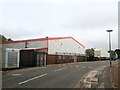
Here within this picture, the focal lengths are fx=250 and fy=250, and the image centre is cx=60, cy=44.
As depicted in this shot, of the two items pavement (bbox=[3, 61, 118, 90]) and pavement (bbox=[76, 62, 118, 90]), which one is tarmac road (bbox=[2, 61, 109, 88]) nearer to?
pavement (bbox=[3, 61, 118, 90])

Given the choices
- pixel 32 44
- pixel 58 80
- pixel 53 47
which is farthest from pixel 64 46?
pixel 58 80

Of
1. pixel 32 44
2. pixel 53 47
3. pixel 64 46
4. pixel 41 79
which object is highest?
pixel 32 44

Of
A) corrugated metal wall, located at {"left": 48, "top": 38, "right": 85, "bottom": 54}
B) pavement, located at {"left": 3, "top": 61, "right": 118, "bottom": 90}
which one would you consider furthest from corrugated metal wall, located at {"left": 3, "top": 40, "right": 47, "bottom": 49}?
pavement, located at {"left": 3, "top": 61, "right": 118, "bottom": 90}

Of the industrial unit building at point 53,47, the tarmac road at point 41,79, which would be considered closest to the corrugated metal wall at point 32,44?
the industrial unit building at point 53,47

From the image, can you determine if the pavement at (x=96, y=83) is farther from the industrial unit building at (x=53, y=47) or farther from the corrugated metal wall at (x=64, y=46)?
the corrugated metal wall at (x=64, y=46)

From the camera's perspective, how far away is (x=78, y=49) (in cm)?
8369

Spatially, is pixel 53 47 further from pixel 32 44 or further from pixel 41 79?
pixel 41 79

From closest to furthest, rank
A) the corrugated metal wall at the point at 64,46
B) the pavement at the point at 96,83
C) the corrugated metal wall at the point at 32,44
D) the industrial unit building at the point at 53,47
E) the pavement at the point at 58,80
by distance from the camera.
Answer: the pavement at the point at 96,83
the pavement at the point at 58,80
the industrial unit building at the point at 53,47
the corrugated metal wall at the point at 32,44
the corrugated metal wall at the point at 64,46

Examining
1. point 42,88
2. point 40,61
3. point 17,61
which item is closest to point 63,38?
point 40,61

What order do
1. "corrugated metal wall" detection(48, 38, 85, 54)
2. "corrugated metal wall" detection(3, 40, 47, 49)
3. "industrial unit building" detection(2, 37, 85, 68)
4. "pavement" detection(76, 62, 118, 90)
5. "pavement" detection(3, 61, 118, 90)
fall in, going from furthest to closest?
1. "corrugated metal wall" detection(48, 38, 85, 54)
2. "corrugated metal wall" detection(3, 40, 47, 49)
3. "industrial unit building" detection(2, 37, 85, 68)
4. "pavement" detection(3, 61, 118, 90)
5. "pavement" detection(76, 62, 118, 90)

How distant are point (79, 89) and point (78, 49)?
7012 cm

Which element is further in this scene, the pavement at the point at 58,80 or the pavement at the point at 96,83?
the pavement at the point at 58,80

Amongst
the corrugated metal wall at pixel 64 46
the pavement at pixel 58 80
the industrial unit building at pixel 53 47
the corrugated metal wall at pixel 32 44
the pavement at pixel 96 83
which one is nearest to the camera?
the pavement at pixel 96 83

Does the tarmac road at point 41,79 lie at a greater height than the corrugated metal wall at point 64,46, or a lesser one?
lesser
